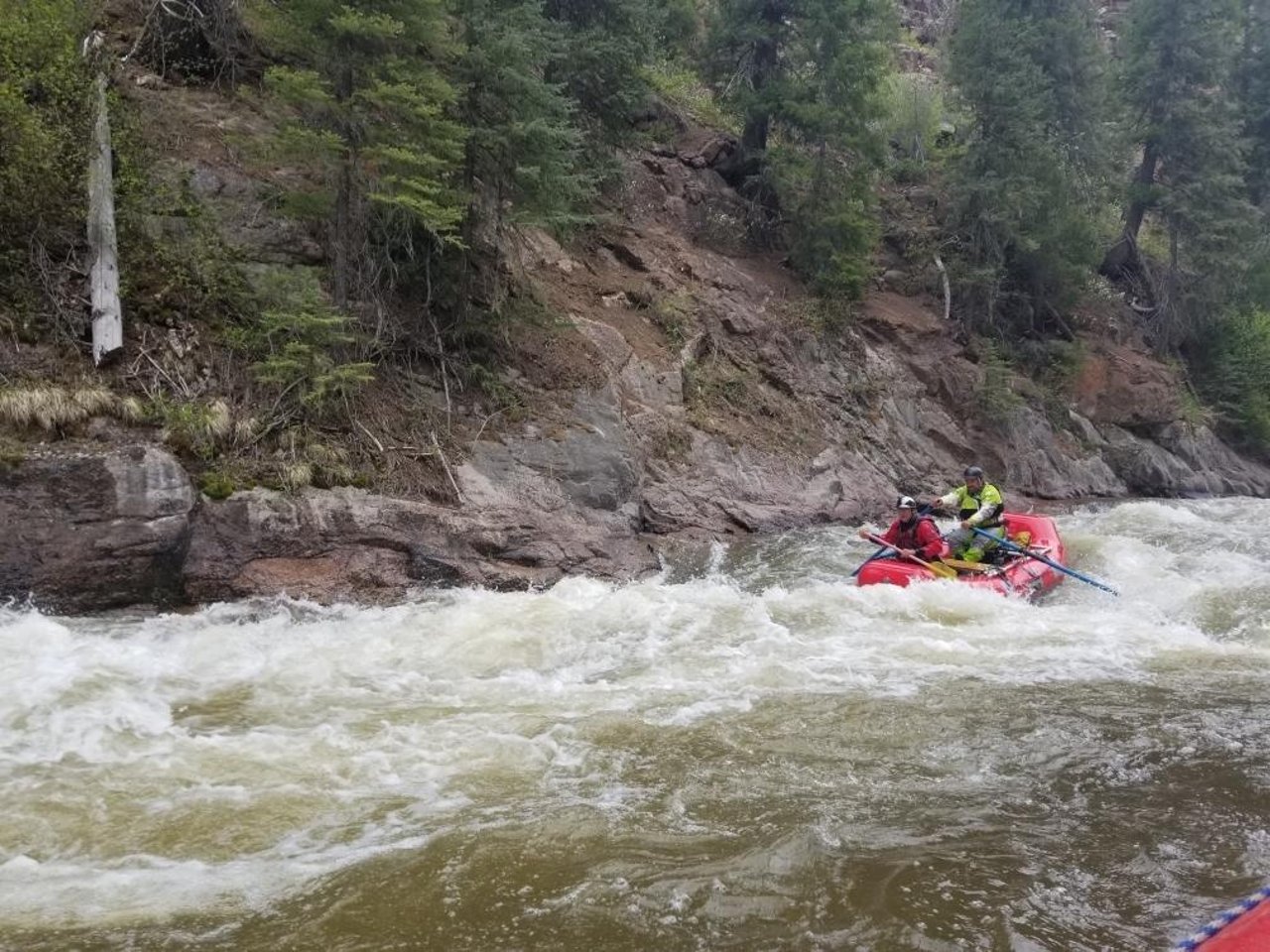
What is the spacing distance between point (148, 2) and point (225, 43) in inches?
43.1

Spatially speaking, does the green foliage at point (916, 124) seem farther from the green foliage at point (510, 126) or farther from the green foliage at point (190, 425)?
the green foliage at point (190, 425)

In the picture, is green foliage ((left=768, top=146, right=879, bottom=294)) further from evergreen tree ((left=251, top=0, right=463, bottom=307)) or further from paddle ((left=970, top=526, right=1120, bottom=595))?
evergreen tree ((left=251, top=0, right=463, bottom=307))

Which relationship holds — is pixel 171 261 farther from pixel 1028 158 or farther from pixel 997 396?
pixel 1028 158

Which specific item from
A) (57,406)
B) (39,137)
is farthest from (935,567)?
(39,137)

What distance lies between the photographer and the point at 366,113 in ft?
32.4

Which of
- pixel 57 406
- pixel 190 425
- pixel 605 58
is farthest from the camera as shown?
pixel 605 58

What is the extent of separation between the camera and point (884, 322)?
758 inches

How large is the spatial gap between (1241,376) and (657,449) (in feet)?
60.8

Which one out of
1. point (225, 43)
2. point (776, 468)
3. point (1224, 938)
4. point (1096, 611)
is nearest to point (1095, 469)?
point (776, 468)

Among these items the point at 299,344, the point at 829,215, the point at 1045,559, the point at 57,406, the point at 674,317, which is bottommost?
the point at 1045,559

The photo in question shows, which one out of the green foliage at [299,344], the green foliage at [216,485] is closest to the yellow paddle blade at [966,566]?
the green foliage at [299,344]

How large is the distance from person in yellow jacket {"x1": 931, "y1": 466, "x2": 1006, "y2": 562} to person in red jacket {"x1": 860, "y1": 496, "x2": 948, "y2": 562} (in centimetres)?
66

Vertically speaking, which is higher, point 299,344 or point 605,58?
point 605,58

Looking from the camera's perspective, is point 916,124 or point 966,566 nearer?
point 966,566
